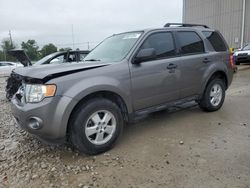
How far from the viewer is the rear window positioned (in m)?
5.35

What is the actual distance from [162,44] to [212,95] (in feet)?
5.85

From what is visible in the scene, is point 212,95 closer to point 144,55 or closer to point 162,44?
point 162,44

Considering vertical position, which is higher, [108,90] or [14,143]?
[108,90]

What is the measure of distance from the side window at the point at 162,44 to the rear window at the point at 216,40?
1.14m

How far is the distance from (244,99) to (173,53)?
129 inches

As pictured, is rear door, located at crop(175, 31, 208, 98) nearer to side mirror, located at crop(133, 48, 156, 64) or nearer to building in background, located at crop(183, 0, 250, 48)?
side mirror, located at crop(133, 48, 156, 64)

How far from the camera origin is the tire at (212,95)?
528cm

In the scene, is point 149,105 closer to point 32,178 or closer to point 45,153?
point 45,153

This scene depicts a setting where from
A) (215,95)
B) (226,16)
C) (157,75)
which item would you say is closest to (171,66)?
(157,75)

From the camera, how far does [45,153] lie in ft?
12.3

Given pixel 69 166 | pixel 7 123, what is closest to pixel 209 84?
pixel 69 166

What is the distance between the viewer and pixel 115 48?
14.6ft

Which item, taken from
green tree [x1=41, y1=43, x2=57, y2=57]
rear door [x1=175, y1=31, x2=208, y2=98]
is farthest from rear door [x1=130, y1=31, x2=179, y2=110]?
green tree [x1=41, y1=43, x2=57, y2=57]

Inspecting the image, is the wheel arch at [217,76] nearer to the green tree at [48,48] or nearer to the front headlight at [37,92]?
the front headlight at [37,92]
